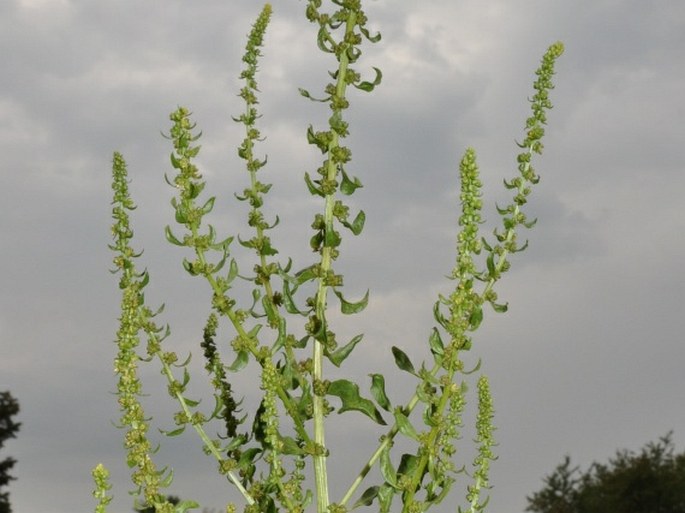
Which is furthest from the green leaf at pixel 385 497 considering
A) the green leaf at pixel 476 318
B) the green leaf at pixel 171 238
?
the green leaf at pixel 171 238

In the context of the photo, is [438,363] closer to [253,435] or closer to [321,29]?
[253,435]

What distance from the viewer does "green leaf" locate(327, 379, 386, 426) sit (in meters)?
6.02

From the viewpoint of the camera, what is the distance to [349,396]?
602 centimetres

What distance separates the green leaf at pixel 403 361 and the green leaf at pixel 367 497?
2.36 ft

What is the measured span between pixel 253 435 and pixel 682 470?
32.0 meters

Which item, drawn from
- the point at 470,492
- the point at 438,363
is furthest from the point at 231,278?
the point at 470,492

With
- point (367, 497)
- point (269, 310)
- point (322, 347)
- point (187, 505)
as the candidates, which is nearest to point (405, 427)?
point (367, 497)

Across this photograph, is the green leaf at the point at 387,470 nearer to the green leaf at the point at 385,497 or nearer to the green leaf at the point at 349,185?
the green leaf at the point at 385,497

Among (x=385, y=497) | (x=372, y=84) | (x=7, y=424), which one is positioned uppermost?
(x=7, y=424)

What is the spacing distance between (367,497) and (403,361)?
0.83 metres

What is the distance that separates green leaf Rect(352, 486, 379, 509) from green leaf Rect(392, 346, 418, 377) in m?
0.72

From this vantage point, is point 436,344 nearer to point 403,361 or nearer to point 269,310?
point 403,361

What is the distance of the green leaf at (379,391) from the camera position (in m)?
6.12

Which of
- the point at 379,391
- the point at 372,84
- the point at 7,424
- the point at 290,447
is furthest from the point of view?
the point at 7,424
